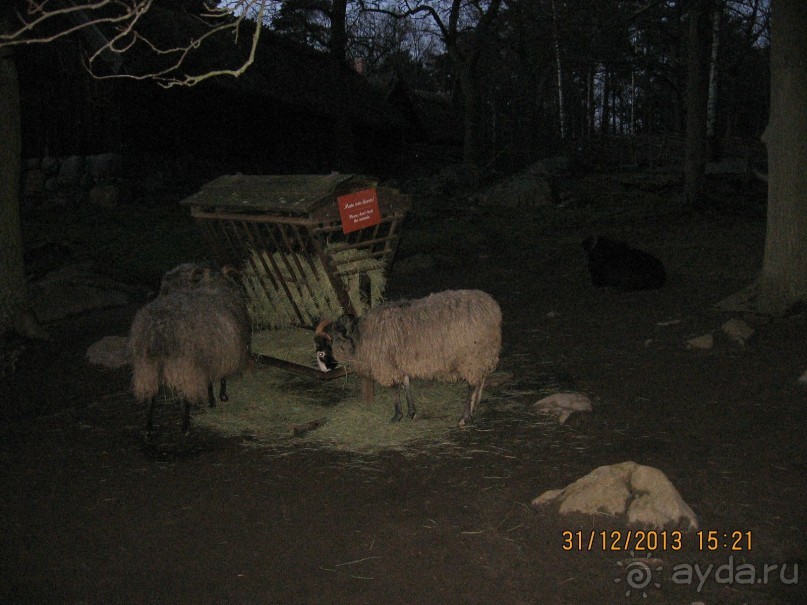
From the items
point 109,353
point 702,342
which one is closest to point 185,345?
point 109,353

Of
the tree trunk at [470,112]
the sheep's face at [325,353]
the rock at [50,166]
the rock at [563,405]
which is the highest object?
the tree trunk at [470,112]

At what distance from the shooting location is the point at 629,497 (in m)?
4.40

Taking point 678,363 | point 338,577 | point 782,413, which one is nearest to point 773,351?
point 678,363

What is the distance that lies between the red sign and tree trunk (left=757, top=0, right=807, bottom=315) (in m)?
4.46

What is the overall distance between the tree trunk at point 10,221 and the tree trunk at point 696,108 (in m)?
12.0

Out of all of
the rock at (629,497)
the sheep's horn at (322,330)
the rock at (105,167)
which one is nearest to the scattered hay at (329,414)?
the sheep's horn at (322,330)

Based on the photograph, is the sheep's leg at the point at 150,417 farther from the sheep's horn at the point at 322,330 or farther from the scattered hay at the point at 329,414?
the sheep's horn at the point at 322,330

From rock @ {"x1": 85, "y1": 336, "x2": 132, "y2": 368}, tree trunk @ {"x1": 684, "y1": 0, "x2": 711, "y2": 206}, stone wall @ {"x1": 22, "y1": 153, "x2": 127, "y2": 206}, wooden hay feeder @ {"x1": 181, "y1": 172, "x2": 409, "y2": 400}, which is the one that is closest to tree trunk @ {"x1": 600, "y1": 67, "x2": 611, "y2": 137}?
tree trunk @ {"x1": 684, "y1": 0, "x2": 711, "y2": 206}

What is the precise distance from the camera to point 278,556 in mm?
4172

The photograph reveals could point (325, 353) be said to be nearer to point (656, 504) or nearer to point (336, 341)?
point (336, 341)

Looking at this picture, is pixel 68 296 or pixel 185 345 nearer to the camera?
pixel 185 345

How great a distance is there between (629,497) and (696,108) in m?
12.5

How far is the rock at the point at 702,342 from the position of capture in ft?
25.1

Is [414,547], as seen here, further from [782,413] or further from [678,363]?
[678,363]
